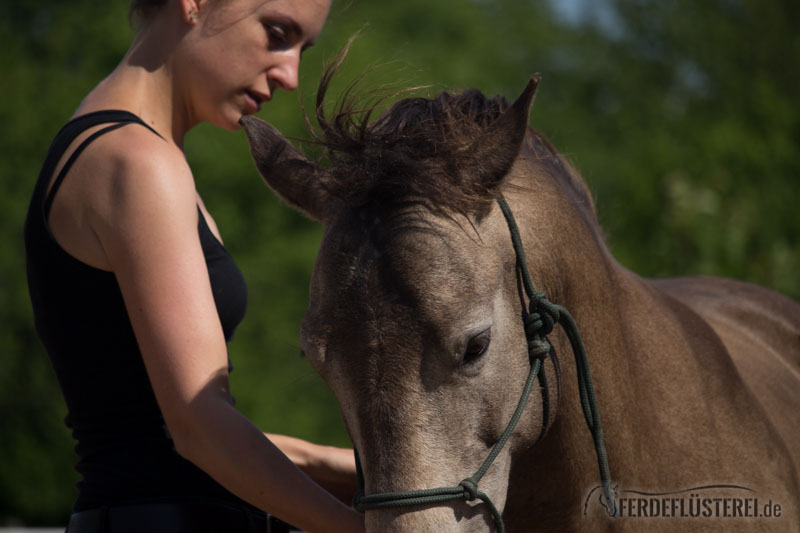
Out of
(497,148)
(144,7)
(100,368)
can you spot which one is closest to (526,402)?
(497,148)

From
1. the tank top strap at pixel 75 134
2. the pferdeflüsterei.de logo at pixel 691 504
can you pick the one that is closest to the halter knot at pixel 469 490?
the pferdeflüsterei.de logo at pixel 691 504

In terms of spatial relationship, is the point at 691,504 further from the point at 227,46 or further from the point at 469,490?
the point at 227,46

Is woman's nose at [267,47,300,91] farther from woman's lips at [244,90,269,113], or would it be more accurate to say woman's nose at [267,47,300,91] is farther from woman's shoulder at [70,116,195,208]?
woman's shoulder at [70,116,195,208]

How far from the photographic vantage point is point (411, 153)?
7.33ft

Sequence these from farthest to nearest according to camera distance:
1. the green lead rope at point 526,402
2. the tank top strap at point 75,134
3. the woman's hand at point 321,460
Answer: the woman's hand at point 321,460 → the tank top strap at point 75,134 → the green lead rope at point 526,402

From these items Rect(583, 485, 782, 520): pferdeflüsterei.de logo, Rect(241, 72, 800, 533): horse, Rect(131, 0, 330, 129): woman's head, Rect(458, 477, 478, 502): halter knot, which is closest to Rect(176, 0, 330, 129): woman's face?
Rect(131, 0, 330, 129): woman's head

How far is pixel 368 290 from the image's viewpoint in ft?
6.86

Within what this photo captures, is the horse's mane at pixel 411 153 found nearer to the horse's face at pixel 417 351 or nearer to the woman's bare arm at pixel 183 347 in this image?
the horse's face at pixel 417 351

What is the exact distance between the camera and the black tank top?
7.48 ft

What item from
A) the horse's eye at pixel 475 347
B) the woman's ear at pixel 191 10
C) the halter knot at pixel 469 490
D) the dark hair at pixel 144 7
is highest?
the dark hair at pixel 144 7

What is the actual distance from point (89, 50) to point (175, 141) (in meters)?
14.7

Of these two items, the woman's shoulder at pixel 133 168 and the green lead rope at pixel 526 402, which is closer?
the green lead rope at pixel 526 402

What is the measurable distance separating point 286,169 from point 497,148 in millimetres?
612

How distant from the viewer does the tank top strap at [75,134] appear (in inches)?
89.2
